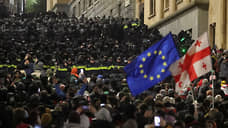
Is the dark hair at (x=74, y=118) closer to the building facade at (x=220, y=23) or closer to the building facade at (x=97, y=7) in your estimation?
the building facade at (x=220, y=23)

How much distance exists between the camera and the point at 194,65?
11789mm

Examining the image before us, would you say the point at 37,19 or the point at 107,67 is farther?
the point at 37,19

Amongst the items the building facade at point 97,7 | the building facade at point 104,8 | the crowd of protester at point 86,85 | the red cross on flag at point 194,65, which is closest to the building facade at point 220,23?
the crowd of protester at point 86,85

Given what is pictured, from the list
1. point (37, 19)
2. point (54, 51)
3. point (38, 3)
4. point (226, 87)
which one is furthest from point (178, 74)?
point (38, 3)

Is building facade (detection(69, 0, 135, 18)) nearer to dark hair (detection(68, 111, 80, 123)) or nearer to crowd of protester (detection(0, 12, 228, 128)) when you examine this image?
crowd of protester (detection(0, 12, 228, 128))

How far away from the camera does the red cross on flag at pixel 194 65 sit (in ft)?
38.4

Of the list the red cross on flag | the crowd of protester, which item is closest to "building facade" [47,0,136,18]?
the crowd of protester

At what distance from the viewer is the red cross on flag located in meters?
11.7

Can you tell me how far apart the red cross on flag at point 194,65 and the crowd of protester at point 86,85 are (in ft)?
1.23

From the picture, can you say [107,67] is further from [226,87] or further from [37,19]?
[226,87]

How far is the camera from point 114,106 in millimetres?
12484

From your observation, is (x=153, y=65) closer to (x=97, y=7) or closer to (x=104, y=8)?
(x=104, y=8)

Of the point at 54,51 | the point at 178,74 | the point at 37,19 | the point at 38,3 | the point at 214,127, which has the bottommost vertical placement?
the point at 214,127

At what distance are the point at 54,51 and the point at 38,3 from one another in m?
79.5
